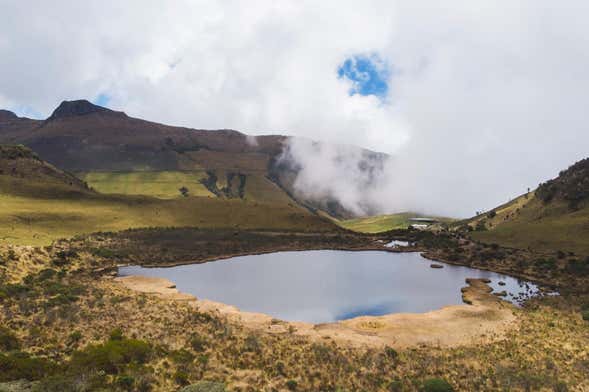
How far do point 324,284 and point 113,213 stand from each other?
9464 centimetres

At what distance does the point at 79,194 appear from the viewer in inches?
6235

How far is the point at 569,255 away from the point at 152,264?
3680 inches

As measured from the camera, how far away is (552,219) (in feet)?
430

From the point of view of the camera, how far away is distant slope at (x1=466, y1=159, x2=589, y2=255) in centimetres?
10844

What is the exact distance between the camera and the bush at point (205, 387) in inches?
1137

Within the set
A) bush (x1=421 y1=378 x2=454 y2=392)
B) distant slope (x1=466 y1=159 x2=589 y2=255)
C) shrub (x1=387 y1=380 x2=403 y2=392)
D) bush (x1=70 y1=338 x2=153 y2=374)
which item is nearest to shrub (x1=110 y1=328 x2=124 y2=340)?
bush (x1=70 y1=338 x2=153 y2=374)

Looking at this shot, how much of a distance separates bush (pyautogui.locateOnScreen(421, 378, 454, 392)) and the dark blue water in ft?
76.4

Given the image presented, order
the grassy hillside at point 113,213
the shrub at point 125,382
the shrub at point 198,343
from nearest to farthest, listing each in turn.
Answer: the shrub at point 125,382 → the shrub at point 198,343 → the grassy hillside at point 113,213

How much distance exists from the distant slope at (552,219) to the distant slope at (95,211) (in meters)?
63.0

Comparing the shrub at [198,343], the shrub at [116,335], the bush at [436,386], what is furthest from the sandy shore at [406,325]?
the shrub at [116,335]

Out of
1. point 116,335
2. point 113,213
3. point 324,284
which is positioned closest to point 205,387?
point 116,335

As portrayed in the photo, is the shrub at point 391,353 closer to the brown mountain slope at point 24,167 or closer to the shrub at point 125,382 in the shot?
the shrub at point 125,382

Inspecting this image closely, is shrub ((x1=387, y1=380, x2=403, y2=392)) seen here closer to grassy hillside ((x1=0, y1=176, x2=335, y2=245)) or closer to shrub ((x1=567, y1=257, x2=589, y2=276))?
shrub ((x1=567, y1=257, x2=589, y2=276))

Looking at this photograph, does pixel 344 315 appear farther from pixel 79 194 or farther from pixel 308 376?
pixel 79 194
